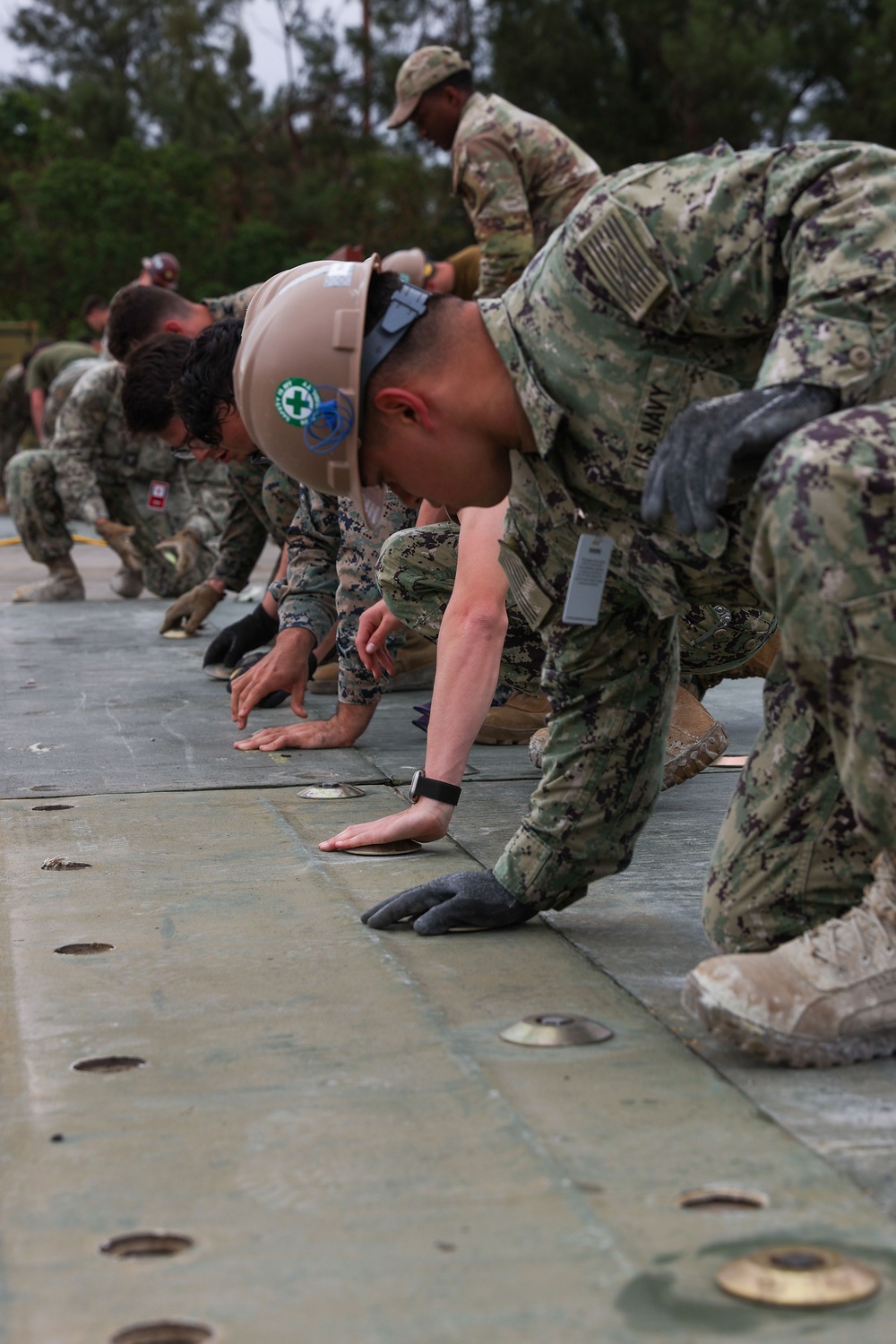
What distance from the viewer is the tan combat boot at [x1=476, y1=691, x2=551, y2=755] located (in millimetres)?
3646

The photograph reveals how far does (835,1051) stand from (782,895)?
0.24 m

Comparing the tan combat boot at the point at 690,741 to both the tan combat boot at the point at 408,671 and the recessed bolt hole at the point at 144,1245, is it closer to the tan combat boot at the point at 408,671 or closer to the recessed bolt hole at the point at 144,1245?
the tan combat boot at the point at 408,671

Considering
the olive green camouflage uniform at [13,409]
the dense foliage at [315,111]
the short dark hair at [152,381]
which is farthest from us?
the dense foliage at [315,111]

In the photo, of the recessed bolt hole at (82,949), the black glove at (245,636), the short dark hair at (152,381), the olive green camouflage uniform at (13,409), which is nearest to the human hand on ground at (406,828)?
the recessed bolt hole at (82,949)

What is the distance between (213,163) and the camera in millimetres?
24297

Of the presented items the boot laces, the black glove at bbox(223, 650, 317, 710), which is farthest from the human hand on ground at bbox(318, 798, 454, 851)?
the black glove at bbox(223, 650, 317, 710)

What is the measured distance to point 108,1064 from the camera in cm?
168

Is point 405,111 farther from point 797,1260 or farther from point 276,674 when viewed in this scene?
point 797,1260

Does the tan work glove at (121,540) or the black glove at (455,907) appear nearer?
the black glove at (455,907)

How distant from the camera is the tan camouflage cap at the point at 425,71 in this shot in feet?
15.8

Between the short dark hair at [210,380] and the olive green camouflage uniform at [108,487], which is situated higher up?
the short dark hair at [210,380]

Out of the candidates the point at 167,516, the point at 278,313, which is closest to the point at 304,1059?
the point at 278,313

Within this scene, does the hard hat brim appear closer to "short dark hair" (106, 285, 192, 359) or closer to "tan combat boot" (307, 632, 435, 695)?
"short dark hair" (106, 285, 192, 359)

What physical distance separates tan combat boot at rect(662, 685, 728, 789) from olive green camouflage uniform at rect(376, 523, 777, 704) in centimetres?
8
